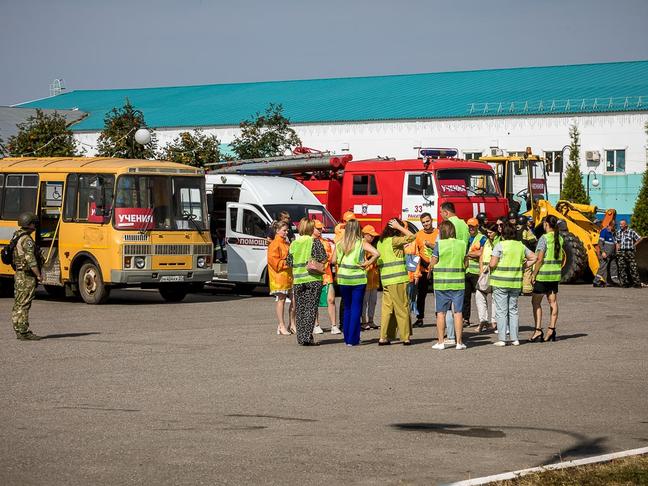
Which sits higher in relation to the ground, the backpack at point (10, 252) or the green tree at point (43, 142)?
the green tree at point (43, 142)

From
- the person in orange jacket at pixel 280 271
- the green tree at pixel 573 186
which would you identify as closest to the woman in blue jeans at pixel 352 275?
the person in orange jacket at pixel 280 271

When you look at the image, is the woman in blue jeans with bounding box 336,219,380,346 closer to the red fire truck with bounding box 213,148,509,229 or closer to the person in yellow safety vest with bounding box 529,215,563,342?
the person in yellow safety vest with bounding box 529,215,563,342

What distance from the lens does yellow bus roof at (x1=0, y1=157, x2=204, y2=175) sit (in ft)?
81.1

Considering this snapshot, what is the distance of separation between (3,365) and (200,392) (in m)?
3.42

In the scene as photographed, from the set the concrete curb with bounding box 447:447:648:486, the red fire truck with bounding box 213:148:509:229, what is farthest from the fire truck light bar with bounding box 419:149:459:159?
the concrete curb with bounding box 447:447:648:486

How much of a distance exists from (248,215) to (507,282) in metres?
11.2

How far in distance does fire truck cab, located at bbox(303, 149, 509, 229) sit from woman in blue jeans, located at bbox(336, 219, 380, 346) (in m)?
11.7

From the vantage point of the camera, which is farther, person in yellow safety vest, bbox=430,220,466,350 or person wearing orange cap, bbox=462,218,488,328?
person wearing orange cap, bbox=462,218,488,328

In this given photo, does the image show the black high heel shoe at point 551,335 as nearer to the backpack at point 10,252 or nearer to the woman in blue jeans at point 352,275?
the woman in blue jeans at point 352,275

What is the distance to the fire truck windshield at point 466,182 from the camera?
96.6 ft

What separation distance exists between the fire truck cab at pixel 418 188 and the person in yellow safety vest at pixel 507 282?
37.6 ft

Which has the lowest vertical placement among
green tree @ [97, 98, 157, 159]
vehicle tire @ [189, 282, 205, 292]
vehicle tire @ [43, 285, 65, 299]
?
vehicle tire @ [43, 285, 65, 299]

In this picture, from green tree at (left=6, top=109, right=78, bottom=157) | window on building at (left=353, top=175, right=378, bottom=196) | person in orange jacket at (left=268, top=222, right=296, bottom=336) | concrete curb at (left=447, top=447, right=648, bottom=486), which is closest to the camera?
concrete curb at (left=447, top=447, right=648, bottom=486)

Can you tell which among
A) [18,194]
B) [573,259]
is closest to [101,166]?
[18,194]
